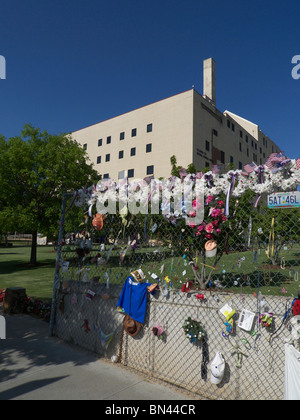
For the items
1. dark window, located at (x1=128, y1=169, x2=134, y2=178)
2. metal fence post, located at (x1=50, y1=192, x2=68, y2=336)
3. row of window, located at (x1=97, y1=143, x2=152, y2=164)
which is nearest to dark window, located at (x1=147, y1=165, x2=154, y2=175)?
row of window, located at (x1=97, y1=143, x2=152, y2=164)

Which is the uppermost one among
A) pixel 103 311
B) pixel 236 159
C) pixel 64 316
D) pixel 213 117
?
pixel 213 117

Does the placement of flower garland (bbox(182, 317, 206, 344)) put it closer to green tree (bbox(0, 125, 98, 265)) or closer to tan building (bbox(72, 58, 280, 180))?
green tree (bbox(0, 125, 98, 265))

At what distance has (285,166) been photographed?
308 centimetres

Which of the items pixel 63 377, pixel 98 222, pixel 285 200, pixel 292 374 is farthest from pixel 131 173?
pixel 292 374

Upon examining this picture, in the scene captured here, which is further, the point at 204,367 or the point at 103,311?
the point at 103,311

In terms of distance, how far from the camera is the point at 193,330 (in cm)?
321

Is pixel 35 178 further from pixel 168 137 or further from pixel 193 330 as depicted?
pixel 168 137

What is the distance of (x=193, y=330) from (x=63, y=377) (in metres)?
1.88

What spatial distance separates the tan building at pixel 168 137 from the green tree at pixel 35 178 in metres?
12.4

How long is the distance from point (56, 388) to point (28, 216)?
12.7m

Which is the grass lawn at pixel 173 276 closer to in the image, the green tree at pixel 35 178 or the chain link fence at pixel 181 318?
the chain link fence at pixel 181 318

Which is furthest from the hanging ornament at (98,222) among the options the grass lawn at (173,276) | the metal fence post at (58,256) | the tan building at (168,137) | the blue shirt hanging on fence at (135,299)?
the tan building at (168,137)
